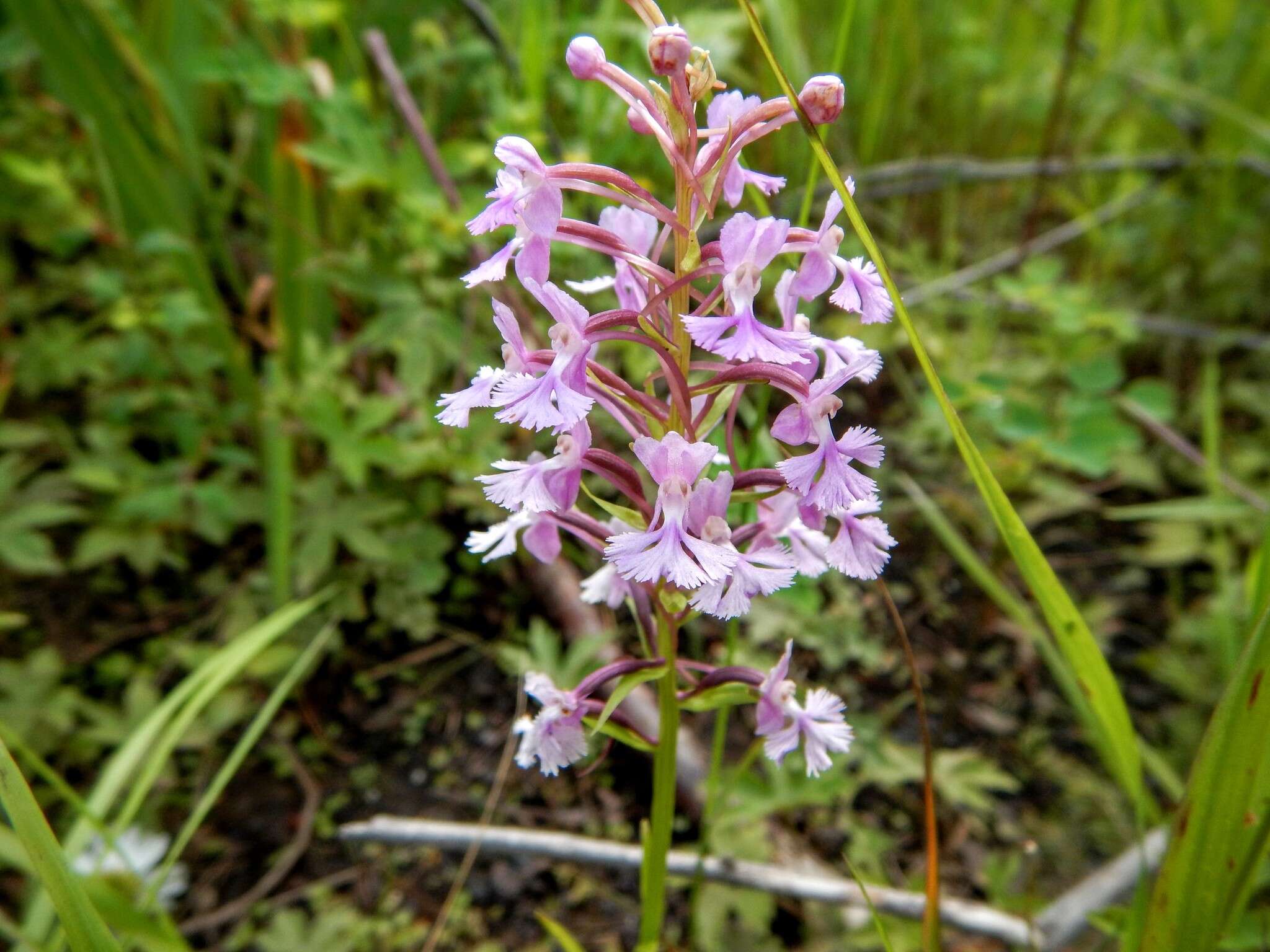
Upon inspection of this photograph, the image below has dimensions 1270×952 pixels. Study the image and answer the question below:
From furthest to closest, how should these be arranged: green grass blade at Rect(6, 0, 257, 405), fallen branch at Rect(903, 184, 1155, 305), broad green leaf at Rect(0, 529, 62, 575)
A: fallen branch at Rect(903, 184, 1155, 305), green grass blade at Rect(6, 0, 257, 405), broad green leaf at Rect(0, 529, 62, 575)

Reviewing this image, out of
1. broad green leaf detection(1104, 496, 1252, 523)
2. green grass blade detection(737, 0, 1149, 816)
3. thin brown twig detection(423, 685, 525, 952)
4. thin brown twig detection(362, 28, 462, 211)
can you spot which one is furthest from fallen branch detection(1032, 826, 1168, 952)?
thin brown twig detection(362, 28, 462, 211)

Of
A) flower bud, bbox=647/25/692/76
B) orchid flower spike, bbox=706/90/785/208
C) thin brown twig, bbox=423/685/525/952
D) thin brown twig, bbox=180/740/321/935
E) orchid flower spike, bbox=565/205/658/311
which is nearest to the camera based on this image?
flower bud, bbox=647/25/692/76

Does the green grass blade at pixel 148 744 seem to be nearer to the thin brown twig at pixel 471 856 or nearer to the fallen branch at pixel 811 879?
the fallen branch at pixel 811 879

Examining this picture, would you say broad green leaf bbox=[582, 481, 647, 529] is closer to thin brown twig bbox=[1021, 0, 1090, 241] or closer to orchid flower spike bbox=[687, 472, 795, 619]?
orchid flower spike bbox=[687, 472, 795, 619]

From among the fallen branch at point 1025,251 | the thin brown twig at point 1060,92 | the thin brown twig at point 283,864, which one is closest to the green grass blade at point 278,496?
the thin brown twig at point 283,864

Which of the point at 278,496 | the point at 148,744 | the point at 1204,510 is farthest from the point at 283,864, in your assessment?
the point at 1204,510

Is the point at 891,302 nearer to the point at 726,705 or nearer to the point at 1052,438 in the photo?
the point at 726,705

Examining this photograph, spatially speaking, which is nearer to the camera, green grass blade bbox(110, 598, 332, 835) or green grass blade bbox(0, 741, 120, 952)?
green grass blade bbox(0, 741, 120, 952)
